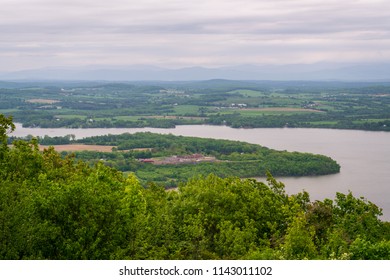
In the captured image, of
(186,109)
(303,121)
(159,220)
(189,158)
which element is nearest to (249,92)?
(186,109)

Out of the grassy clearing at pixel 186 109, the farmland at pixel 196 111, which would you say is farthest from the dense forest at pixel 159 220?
the grassy clearing at pixel 186 109

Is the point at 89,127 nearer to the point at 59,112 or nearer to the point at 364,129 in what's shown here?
the point at 59,112

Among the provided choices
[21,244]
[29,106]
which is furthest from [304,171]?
[29,106]

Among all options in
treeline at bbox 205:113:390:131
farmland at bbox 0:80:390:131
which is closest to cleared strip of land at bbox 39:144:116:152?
farmland at bbox 0:80:390:131

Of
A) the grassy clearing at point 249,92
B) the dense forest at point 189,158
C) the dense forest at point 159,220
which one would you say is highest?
the dense forest at point 159,220

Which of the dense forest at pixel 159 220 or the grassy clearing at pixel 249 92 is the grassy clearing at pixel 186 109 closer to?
the grassy clearing at pixel 249 92

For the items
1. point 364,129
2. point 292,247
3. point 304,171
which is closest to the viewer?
point 292,247
